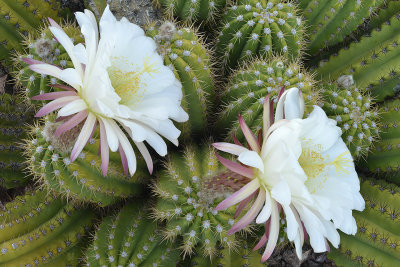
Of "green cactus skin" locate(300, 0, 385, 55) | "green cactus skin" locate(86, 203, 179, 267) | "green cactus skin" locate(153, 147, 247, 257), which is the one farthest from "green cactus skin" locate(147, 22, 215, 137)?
"green cactus skin" locate(300, 0, 385, 55)

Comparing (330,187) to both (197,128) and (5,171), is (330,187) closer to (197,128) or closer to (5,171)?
(197,128)

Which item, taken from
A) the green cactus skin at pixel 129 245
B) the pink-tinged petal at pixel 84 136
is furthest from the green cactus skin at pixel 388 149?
the pink-tinged petal at pixel 84 136

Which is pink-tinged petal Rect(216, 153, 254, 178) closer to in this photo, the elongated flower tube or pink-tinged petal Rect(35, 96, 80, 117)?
the elongated flower tube

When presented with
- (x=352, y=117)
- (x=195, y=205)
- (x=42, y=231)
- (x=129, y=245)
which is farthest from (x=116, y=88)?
(x=352, y=117)

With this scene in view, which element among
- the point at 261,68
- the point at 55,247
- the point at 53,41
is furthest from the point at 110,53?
the point at 55,247

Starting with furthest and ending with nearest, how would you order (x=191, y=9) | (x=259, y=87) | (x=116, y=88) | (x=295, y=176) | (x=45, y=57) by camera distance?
(x=191, y=9) → (x=259, y=87) → (x=45, y=57) → (x=116, y=88) → (x=295, y=176)

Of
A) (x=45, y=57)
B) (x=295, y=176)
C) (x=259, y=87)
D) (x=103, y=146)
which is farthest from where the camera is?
(x=259, y=87)

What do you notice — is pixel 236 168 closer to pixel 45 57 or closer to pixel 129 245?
pixel 129 245
